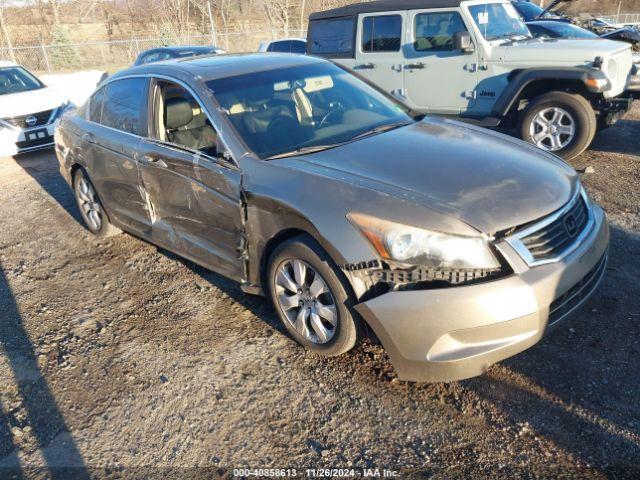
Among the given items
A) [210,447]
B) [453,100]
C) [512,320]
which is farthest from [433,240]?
[453,100]

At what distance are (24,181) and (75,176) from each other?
10.6ft

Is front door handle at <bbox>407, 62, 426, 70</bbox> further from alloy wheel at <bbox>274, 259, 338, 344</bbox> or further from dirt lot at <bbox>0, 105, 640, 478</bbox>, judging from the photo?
alloy wheel at <bbox>274, 259, 338, 344</bbox>

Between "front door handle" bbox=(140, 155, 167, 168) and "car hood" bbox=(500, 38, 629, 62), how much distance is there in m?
4.73

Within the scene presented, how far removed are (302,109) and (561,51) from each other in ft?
13.6

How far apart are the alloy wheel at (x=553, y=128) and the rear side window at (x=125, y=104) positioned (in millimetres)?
4660

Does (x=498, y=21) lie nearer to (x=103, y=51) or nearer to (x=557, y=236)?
(x=557, y=236)

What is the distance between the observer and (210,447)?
9.01 ft

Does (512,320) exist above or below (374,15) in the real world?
below

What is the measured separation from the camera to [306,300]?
3.22 metres

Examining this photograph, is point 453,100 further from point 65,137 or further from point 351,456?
point 351,456

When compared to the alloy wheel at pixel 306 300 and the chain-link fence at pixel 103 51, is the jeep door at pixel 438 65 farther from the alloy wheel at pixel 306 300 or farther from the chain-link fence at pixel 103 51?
the chain-link fence at pixel 103 51

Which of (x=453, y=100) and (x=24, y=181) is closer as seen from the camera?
(x=453, y=100)

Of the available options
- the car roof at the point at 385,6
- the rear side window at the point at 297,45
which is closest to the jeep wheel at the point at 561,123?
the car roof at the point at 385,6

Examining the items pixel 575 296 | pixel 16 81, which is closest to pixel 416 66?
pixel 575 296
